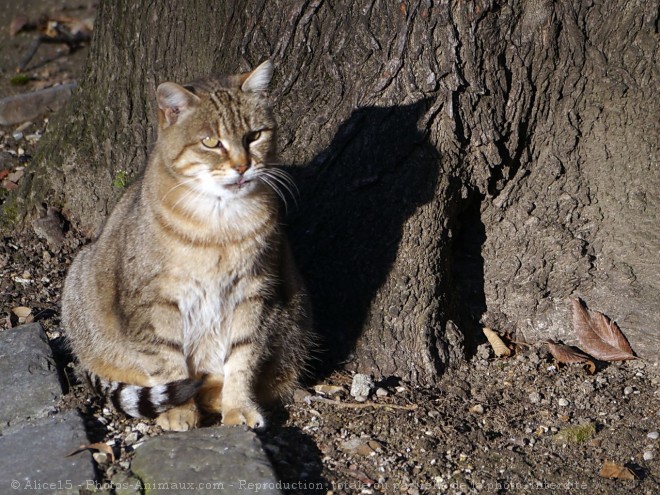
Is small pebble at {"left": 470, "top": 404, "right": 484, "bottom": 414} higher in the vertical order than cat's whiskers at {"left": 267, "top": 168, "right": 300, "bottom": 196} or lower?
lower

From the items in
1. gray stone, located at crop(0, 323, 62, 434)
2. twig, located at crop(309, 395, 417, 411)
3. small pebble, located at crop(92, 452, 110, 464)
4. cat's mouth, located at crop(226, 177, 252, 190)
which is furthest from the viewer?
twig, located at crop(309, 395, 417, 411)

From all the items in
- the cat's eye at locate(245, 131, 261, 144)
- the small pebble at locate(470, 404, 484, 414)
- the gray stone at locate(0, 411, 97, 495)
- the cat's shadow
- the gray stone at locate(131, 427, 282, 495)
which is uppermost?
the cat's eye at locate(245, 131, 261, 144)

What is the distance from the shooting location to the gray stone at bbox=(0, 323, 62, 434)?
353 centimetres

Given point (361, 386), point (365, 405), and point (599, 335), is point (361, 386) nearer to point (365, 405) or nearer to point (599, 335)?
point (365, 405)

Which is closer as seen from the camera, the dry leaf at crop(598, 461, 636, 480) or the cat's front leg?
the dry leaf at crop(598, 461, 636, 480)

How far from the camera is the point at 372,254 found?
3988 millimetres

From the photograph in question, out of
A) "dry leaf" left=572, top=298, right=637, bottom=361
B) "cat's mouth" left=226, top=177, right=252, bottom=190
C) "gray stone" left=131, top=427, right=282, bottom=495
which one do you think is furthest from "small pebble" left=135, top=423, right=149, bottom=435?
"dry leaf" left=572, top=298, right=637, bottom=361

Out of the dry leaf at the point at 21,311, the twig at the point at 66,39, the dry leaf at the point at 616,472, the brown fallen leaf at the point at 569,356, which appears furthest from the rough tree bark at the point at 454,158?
the twig at the point at 66,39

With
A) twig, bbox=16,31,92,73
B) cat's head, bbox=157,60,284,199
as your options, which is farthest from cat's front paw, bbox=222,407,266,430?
twig, bbox=16,31,92,73

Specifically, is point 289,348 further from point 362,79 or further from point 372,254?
point 362,79

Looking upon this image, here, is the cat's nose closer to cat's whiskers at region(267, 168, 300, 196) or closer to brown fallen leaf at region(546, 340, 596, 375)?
cat's whiskers at region(267, 168, 300, 196)

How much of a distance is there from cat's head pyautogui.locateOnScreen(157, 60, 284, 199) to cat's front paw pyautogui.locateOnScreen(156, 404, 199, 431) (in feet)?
2.91

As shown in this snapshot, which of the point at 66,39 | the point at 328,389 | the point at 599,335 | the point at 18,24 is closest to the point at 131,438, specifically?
the point at 328,389

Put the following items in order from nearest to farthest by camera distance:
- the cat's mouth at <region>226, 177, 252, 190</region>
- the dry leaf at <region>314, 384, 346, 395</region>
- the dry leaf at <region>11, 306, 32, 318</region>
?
the cat's mouth at <region>226, 177, 252, 190</region> → the dry leaf at <region>314, 384, 346, 395</region> → the dry leaf at <region>11, 306, 32, 318</region>
